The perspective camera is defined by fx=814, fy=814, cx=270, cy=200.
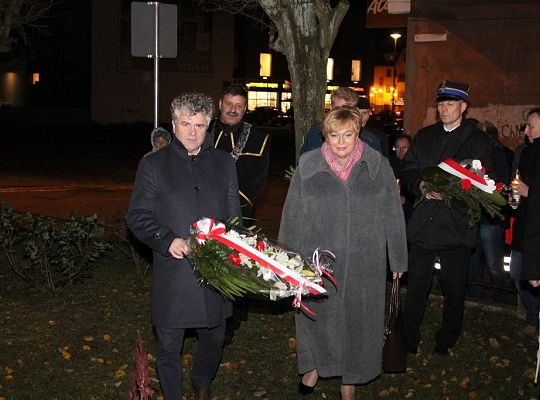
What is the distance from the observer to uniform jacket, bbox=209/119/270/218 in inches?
280

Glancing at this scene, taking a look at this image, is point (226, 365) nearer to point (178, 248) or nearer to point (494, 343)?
point (178, 248)

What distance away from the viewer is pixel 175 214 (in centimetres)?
522

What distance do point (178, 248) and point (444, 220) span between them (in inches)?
106

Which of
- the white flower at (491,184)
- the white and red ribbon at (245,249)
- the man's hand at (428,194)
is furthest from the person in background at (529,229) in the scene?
the white and red ribbon at (245,249)

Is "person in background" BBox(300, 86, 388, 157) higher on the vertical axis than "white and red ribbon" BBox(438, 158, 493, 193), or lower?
higher

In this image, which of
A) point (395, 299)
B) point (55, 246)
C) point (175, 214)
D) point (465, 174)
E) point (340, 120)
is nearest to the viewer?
point (175, 214)

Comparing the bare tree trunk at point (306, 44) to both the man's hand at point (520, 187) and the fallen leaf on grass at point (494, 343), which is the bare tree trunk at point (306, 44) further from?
the man's hand at point (520, 187)

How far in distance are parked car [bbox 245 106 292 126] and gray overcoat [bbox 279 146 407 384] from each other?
58.0 metres

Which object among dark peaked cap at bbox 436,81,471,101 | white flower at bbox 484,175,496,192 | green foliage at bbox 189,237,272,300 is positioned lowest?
green foliage at bbox 189,237,272,300

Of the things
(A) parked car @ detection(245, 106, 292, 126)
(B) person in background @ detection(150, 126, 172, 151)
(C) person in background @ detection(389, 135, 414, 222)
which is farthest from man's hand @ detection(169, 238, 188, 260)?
(A) parked car @ detection(245, 106, 292, 126)

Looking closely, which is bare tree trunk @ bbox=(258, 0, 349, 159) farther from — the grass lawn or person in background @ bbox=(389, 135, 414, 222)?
the grass lawn

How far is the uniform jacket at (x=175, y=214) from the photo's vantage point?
521 cm

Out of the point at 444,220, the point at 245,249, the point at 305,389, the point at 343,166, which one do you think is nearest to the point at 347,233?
the point at 343,166

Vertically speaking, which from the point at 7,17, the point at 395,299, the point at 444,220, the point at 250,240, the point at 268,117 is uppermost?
the point at 7,17
